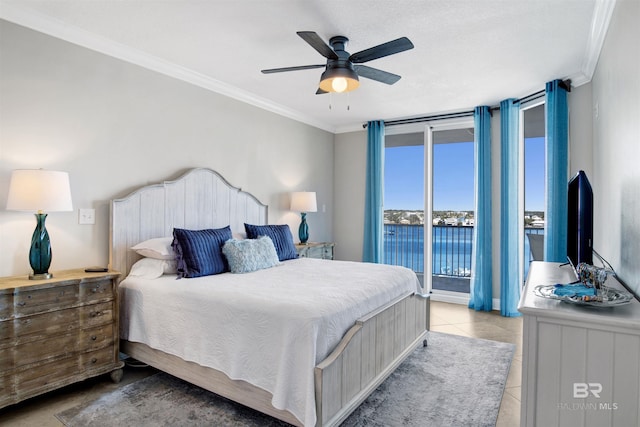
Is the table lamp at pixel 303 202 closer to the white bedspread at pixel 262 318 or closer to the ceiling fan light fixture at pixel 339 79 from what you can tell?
the white bedspread at pixel 262 318

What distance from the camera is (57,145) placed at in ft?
9.12

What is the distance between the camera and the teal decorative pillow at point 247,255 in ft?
10.5

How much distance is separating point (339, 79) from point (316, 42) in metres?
0.36

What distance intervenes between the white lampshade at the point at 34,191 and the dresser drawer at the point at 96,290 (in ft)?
1.82

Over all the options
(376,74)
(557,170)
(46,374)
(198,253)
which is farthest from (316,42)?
(557,170)

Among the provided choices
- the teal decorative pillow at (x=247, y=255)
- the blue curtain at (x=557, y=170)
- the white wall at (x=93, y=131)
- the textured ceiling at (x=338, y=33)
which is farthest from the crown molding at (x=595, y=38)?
the white wall at (x=93, y=131)

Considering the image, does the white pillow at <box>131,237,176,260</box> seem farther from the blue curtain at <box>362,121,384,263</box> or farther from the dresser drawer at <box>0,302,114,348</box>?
the blue curtain at <box>362,121,384,263</box>

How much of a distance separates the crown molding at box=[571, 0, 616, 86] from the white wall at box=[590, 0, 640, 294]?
0.25 ft

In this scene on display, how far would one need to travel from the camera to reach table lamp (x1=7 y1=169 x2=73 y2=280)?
235 centimetres

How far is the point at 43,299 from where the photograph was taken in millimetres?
2344

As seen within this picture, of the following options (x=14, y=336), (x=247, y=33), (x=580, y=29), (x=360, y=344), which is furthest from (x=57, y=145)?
(x=580, y=29)

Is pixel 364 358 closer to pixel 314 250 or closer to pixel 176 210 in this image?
pixel 176 210

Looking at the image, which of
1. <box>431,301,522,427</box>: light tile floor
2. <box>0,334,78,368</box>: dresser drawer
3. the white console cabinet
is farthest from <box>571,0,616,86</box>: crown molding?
<box>0,334,78,368</box>: dresser drawer

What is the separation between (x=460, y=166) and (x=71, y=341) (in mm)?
5148
